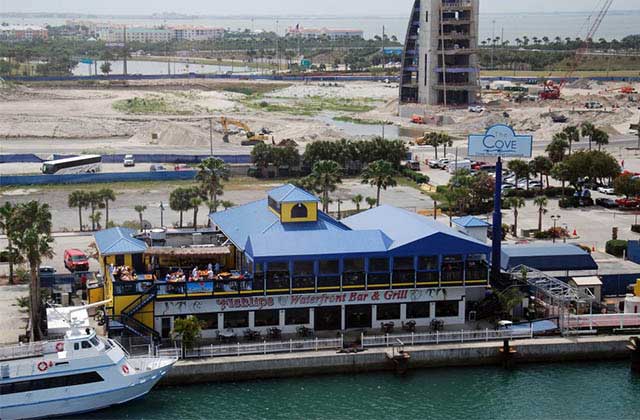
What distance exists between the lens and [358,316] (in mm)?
44906

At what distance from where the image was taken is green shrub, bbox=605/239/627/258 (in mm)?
58469

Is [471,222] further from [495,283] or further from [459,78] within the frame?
[459,78]

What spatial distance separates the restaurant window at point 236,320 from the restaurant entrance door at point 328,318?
3069mm

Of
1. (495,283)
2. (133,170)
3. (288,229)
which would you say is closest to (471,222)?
(495,283)

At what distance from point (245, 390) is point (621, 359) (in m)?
16.4

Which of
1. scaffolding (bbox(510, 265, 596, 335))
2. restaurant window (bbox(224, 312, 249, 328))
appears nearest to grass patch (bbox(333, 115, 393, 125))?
scaffolding (bbox(510, 265, 596, 335))

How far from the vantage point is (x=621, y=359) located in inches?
1737

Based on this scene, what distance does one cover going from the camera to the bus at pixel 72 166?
290 ft

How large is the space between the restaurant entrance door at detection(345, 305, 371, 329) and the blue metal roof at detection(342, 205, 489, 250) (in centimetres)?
301

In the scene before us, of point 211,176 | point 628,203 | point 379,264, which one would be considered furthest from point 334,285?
point 628,203

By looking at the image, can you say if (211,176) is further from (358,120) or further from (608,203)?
(358,120)

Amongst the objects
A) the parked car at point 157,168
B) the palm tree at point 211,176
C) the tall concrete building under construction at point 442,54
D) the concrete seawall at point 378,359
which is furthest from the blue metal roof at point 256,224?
the tall concrete building under construction at point 442,54

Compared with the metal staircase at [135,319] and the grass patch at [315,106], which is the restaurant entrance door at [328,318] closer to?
the metal staircase at [135,319]

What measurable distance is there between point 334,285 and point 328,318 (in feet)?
5.27
